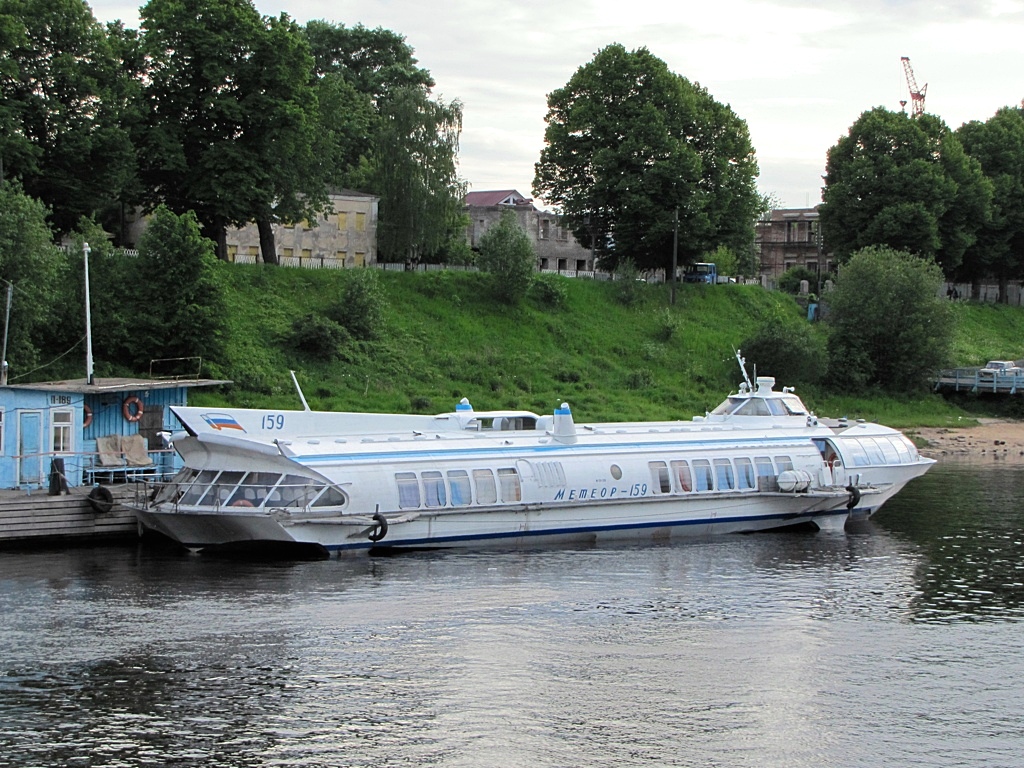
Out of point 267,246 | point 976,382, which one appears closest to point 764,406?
point 267,246

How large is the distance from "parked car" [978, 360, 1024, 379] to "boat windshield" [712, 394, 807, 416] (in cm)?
4541

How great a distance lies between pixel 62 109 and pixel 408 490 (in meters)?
39.4

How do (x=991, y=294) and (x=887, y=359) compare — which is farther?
(x=991, y=294)

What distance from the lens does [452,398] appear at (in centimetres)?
7169

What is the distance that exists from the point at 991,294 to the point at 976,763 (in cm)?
11161

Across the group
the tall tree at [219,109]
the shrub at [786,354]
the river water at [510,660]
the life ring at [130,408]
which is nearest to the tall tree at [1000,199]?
the shrub at [786,354]

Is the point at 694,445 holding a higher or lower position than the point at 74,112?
lower

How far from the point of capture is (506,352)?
81062 millimetres

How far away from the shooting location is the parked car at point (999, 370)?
90062 mm

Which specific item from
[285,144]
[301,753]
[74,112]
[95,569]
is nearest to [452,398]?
[285,144]

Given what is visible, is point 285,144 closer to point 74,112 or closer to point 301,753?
point 74,112

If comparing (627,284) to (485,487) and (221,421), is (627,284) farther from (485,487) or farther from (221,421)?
(221,421)

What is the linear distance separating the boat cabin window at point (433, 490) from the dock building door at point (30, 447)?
39.5ft

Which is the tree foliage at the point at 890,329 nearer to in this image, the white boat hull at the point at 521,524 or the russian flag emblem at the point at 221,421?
the white boat hull at the point at 521,524
